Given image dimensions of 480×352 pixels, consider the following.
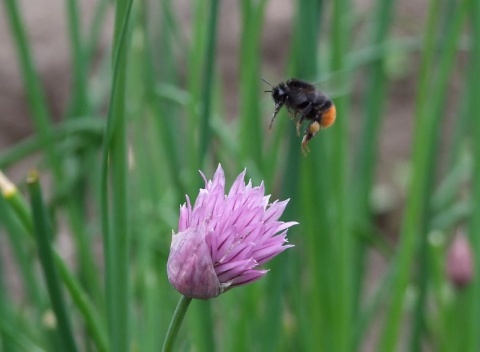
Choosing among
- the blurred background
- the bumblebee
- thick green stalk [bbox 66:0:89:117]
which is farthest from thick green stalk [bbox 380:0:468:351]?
thick green stalk [bbox 66:0:89:117]

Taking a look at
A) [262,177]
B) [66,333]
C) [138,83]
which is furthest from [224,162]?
[66,333]

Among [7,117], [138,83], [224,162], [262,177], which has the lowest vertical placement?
[262,177]

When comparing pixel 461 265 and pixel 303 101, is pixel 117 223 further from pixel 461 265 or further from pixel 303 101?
pixel 461 265

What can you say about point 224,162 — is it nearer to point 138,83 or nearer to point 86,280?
point 138,83

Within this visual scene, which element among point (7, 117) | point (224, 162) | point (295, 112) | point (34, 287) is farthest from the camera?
point (7, 117)

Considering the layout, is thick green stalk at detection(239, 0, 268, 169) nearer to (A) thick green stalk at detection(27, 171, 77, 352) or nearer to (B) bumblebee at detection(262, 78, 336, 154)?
(B) bumblebee at detection(262, 78, 336, 154)

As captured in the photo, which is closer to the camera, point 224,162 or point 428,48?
point 428,48
